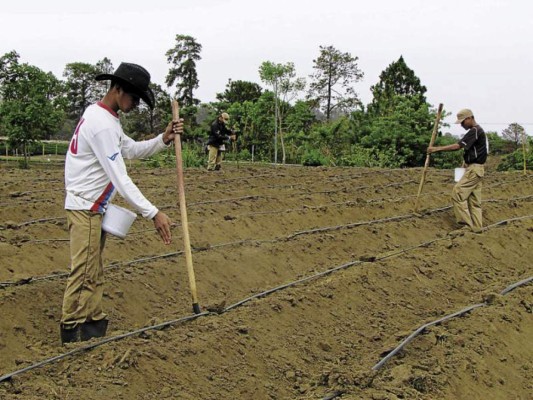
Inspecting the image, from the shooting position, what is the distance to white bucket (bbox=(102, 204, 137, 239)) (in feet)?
14.0

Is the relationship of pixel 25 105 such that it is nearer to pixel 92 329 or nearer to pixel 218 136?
pixel 218 136

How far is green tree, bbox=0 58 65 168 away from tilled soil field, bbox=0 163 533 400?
33.8 ft

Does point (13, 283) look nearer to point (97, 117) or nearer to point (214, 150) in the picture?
point (97, 117)

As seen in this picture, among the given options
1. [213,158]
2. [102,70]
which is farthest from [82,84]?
[213,158]

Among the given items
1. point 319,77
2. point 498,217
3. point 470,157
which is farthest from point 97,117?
point 319,77

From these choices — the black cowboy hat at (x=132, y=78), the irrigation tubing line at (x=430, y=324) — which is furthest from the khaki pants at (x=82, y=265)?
the irrigation tubing line at (x=430, y=324)

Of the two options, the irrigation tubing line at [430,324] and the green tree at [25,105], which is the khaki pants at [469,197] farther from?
the green tree at [25,105]

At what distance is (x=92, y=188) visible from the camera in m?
4.25

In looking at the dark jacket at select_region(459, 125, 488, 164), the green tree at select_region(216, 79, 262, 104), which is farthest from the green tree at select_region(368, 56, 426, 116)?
the dark jacket at select_region(459, 125, 488, 164)

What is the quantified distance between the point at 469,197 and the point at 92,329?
6.15 m

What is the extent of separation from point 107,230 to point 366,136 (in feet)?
67.4

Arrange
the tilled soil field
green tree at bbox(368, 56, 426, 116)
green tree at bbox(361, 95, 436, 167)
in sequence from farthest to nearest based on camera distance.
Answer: green tree at bbox(368, 56, 426, 116) < green tree at bbox(361, 95, 436, 167) < the tilled soil field

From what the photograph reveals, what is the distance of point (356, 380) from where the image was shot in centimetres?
369

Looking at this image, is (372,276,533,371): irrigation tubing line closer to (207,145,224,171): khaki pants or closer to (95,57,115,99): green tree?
(207,145,224,171): khaki pants
